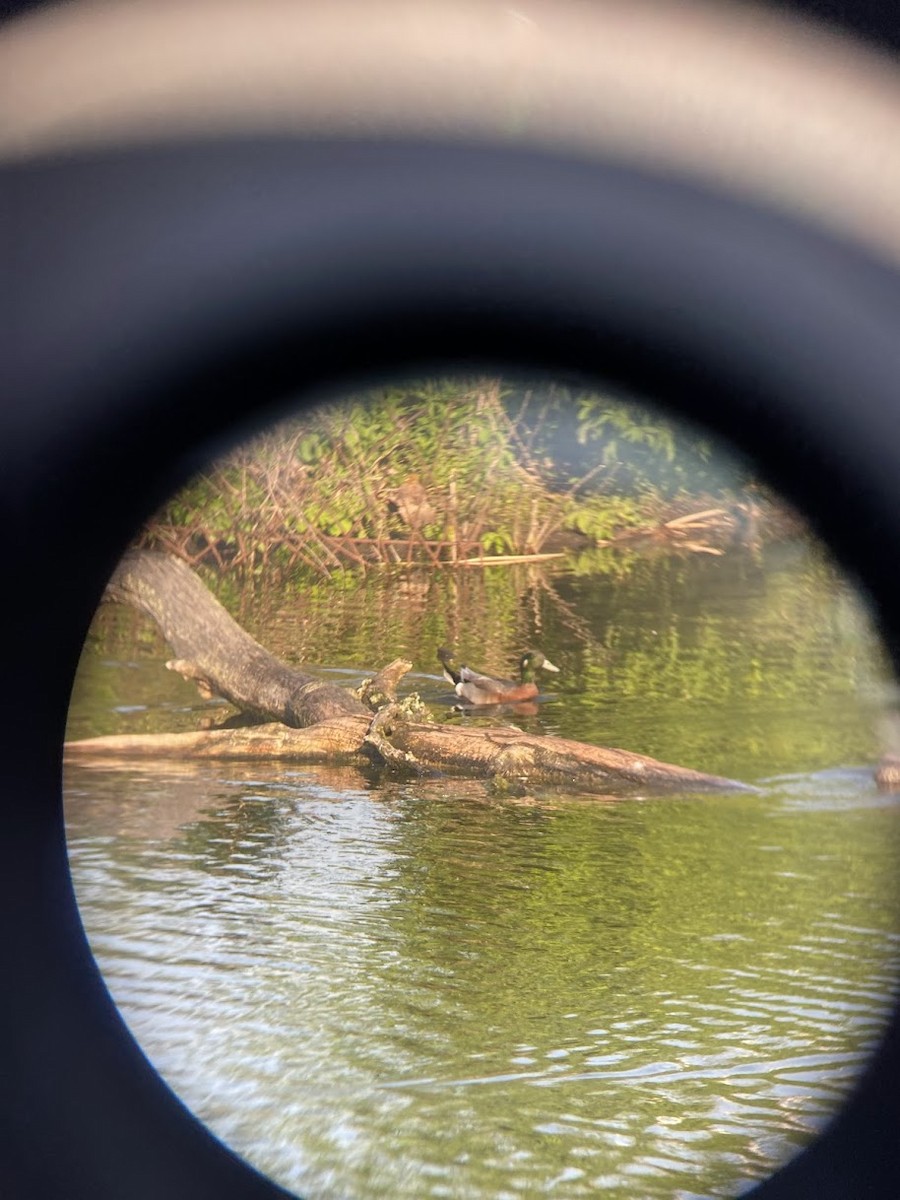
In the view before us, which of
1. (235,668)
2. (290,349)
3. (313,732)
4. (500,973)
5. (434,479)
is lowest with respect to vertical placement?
(500,973)

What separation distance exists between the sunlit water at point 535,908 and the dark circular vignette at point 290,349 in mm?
80

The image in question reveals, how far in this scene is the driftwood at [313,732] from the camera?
5.84 feet

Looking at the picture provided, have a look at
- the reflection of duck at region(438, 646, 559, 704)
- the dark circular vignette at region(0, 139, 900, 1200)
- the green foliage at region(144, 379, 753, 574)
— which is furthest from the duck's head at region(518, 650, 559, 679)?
the dark circular vignette at region(0, 139, 900, 1200)

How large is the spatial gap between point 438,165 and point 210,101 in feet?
0.99

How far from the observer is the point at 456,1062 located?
5.49 ft

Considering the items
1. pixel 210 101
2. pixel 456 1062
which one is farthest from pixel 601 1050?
pixel 210 101

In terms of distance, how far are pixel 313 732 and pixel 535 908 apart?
46cm

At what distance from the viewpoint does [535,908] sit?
5.67 feet

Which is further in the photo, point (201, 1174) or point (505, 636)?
point (505, 636)

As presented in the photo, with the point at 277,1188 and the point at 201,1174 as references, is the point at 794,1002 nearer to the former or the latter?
the point at 277,1188

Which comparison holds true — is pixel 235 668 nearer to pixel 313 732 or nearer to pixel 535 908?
pixel 313 732

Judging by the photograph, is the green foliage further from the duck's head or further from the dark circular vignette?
the duck's head

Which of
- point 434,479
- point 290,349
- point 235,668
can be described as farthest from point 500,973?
point 290,349

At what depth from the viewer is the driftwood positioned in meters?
1.78
